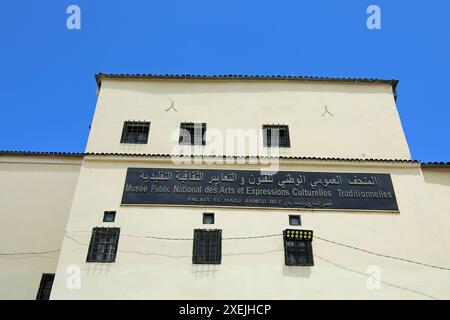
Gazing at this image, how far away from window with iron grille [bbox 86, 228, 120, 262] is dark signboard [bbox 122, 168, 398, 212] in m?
1.08

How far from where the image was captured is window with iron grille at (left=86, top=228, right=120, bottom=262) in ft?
37.0

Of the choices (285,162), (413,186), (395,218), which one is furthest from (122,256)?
(413,186)

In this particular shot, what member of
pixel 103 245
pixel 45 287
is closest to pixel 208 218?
pixel 103 245

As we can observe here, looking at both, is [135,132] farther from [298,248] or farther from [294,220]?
[298,248]

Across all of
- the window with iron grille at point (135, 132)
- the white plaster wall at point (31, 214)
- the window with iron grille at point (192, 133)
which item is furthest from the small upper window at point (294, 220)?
the white plaster wall at point (31, 214)

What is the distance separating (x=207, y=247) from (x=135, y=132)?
16.4 ft

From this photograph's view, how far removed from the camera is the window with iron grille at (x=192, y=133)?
45.2ft

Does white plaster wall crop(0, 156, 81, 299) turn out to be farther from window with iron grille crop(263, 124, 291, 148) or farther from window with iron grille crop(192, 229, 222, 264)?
window with iron grille crop(263, 124, 291, 148)

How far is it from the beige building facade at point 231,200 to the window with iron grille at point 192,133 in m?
0.04

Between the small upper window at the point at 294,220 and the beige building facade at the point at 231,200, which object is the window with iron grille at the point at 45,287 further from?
the small upper window at the point at 294,220

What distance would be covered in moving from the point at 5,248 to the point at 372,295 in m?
10.8

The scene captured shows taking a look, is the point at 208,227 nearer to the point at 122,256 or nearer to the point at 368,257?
the point at 122,256

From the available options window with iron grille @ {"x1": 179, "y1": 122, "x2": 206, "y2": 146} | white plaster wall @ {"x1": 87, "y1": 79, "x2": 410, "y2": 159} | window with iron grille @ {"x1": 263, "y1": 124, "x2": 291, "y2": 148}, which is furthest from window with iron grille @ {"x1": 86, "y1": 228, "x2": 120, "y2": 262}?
window with iron grille @ {"x1": 263, "y1": 124, "x2": 291, "y2": 148}

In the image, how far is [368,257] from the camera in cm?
1151
